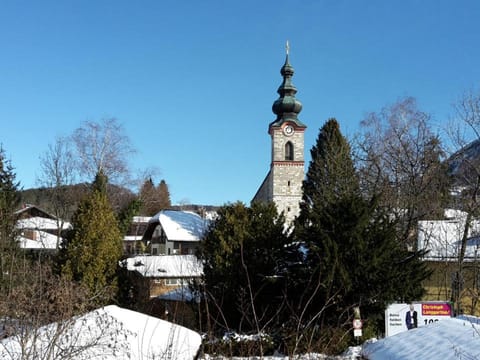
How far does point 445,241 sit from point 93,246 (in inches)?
584

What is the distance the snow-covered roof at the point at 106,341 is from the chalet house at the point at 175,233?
97.1ft

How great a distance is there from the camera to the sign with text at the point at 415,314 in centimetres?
1255

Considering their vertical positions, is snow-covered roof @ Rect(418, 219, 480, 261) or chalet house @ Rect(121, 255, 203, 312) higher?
snow-covered roof @ Rect(418, 219, 480, 261)

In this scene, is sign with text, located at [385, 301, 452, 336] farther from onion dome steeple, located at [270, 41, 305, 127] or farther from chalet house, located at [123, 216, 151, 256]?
onion dome steeple, located at [270, 41, 305, 127]

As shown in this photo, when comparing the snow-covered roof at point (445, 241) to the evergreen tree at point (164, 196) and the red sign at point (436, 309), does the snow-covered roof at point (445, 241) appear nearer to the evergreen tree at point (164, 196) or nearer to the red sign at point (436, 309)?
the red sign at point (436, 309)

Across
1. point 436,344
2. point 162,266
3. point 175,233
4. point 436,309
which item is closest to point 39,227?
point 175,233

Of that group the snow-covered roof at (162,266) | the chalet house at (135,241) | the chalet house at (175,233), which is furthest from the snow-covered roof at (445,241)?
the chalet house at (135,241)

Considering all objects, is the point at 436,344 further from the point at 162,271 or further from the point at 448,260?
the point at 162,271

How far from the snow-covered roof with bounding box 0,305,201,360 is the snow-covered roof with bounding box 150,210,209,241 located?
30218 mm

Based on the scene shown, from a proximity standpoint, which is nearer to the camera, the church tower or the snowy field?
the snowy field

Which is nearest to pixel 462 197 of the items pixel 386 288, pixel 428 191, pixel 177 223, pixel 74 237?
pixel 428 191

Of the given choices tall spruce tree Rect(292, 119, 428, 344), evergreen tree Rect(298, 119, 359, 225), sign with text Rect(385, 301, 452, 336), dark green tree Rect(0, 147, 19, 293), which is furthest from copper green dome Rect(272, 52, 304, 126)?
sign with text Rect(385, 301, 452, 336)

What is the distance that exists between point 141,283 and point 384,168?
12.4m

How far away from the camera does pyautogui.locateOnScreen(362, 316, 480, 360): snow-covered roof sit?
4.87 m
